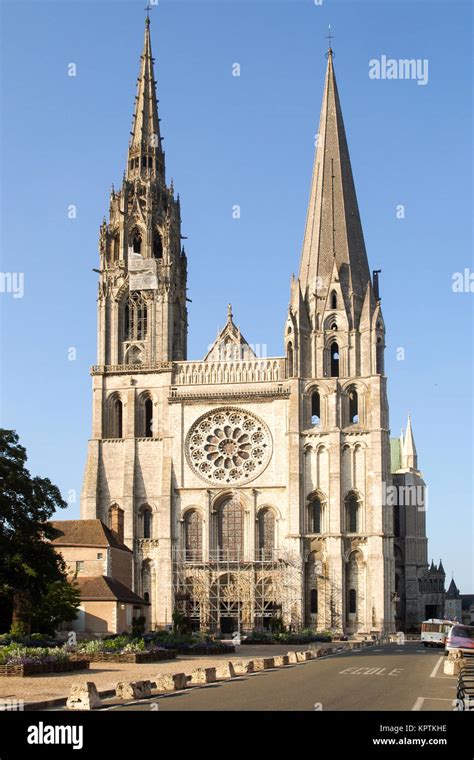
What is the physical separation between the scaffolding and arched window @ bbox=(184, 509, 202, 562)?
1.00 metres

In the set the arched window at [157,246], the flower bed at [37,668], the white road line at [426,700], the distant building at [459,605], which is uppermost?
the arched window at [157,246]

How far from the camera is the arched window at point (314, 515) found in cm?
8131

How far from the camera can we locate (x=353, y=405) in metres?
84.2

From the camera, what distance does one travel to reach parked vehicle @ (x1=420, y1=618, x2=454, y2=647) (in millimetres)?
61656

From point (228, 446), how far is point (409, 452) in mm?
38161

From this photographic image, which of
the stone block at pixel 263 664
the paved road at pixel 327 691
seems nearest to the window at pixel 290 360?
the paved road at pixel 327 691

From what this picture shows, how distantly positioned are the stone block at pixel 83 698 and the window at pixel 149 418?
6238 cm

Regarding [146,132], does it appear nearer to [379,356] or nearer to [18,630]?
[379,356]

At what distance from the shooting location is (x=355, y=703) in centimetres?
2389

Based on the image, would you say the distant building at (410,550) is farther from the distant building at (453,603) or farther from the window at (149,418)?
the distant building at (453,603)

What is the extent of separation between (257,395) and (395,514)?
65.9 ft

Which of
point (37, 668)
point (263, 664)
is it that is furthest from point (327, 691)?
point (37, 668)
